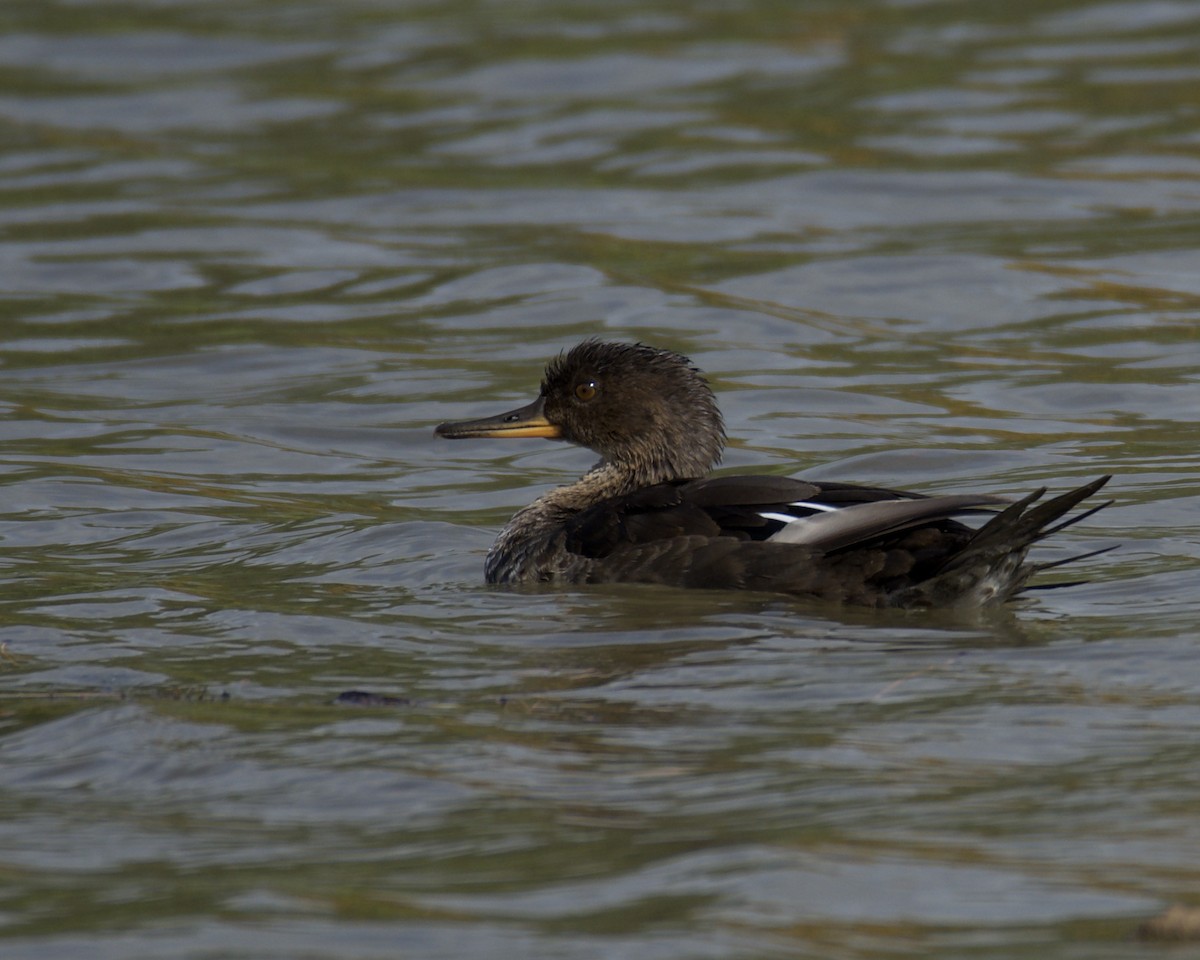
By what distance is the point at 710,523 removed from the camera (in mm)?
8086

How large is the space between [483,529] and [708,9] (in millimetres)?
14135

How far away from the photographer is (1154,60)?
64.0ft

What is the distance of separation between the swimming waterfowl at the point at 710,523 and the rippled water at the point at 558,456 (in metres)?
0.19

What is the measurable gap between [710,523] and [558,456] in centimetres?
351

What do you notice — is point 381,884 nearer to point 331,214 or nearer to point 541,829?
point 541,829

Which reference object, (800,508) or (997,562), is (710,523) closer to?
(800,508)

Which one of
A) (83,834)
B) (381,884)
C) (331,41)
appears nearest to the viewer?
(381,884)

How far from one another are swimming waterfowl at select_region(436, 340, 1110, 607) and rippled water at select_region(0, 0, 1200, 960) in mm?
187

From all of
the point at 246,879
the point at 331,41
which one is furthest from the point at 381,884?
the point at 331,41

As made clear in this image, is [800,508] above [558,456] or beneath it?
above

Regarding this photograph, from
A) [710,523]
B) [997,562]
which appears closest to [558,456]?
[710,523]

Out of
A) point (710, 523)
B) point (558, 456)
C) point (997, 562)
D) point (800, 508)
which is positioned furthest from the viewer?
point (558, 456)

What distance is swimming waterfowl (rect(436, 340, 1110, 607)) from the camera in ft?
24.8

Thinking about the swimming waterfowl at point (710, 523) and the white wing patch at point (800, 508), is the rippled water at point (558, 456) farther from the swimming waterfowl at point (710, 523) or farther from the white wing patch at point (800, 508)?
the white wing patch at point (800, 508)
